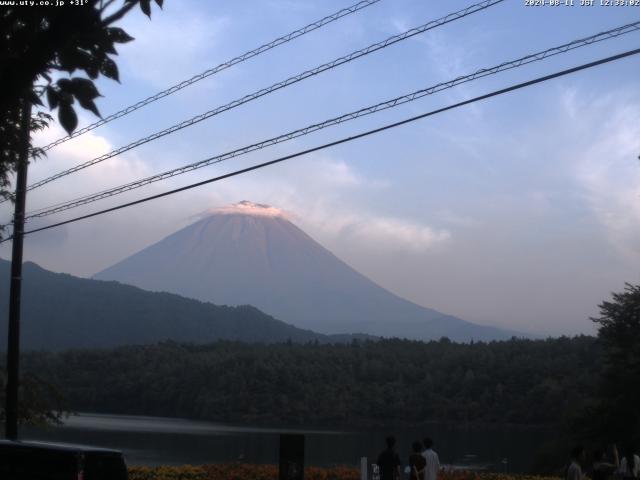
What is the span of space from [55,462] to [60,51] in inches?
357

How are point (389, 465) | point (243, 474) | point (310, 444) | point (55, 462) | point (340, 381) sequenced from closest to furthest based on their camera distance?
1. point (55, 462)
2. point (389, 465)
3. point (243, 474)
4. point (310, 444)
5. point (340, 381)

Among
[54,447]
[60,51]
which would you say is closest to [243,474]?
[54,447]

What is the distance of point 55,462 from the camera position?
12.7m

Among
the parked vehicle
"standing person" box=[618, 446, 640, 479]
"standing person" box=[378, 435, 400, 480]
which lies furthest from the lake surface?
the parked vehicle

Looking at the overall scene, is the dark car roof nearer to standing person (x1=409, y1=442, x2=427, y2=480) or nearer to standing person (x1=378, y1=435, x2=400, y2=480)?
standing person (x1=378, y1=435, x2=400, y2=480)

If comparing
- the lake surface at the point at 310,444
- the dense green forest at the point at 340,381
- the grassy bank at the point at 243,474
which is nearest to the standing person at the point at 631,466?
the grassy bank at the point at 243,474

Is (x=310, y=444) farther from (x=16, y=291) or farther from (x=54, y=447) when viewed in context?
(x=54, y=447)

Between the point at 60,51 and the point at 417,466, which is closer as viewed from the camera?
the point at 60,51

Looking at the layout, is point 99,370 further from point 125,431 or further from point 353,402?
point 125,431

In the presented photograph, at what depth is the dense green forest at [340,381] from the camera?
62500 mm

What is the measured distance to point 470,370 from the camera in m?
68.4

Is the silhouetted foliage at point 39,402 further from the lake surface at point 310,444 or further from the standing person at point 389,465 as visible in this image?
the lake surface at point 310,444

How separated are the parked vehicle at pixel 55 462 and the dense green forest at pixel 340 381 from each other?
45720 mm

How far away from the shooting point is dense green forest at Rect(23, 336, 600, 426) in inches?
A: 2461
